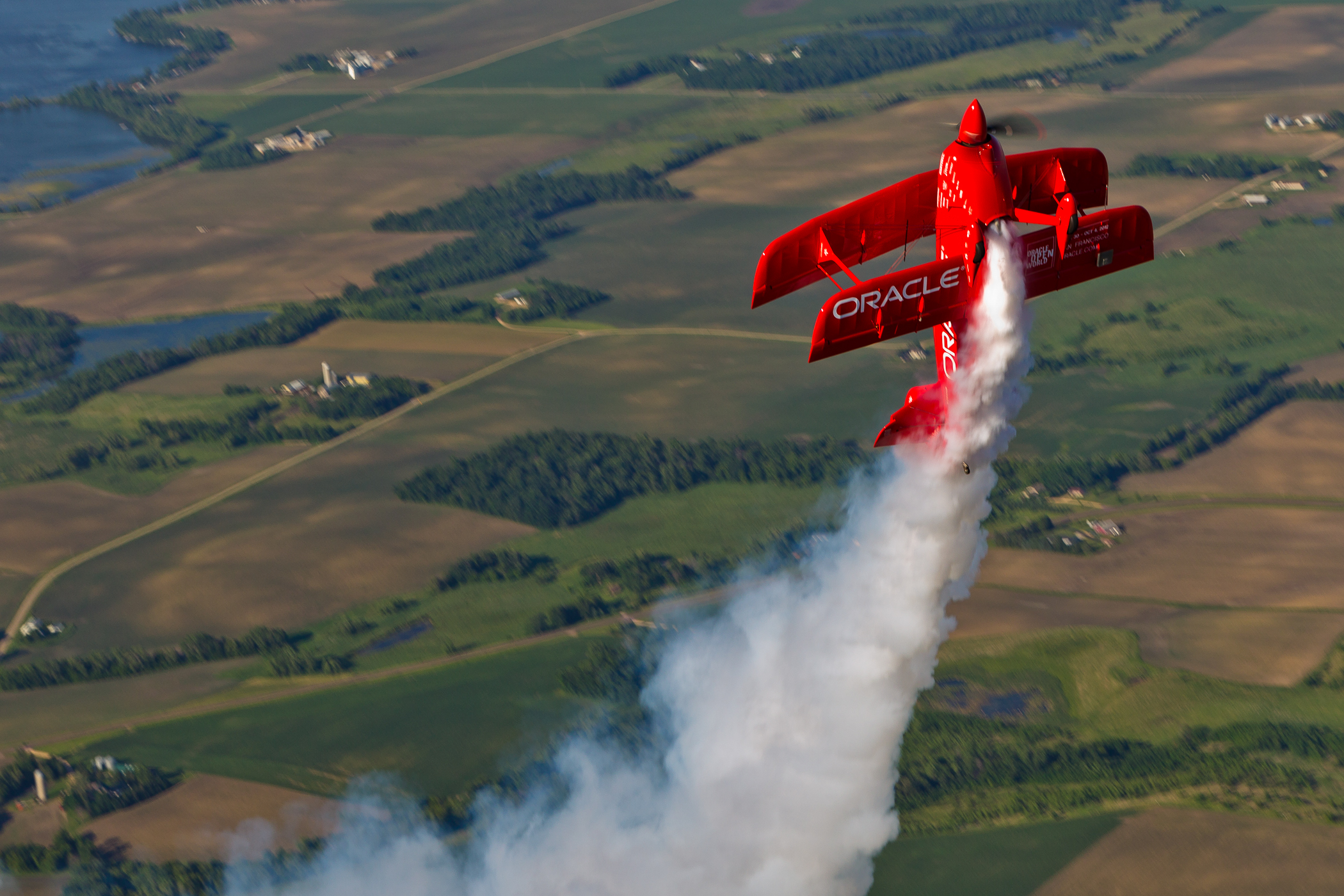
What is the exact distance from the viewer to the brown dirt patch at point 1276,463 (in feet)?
500

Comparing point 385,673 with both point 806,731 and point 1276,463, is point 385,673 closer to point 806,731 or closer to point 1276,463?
point 806,731

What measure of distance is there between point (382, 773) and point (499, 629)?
1983 cm

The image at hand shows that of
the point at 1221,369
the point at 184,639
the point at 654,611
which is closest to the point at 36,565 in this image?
the point at 184,639

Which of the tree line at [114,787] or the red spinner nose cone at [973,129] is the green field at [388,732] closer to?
the tree line at [114,787]

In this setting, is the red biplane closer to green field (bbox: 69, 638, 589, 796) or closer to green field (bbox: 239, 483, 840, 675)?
green field (bbox: 69, 638, 589, 796)

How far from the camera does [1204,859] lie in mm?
108500

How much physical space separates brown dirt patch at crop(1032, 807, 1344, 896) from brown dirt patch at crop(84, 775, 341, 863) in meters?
49.8

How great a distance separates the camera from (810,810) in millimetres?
82438

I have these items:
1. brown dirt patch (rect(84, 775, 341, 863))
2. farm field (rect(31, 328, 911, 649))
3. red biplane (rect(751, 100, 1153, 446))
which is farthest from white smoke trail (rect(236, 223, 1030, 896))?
farm field (rect(31, 328, 911, 649))

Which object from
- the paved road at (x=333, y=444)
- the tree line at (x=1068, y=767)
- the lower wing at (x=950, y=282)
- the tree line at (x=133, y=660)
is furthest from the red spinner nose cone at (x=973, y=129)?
the paved road at (x=333, y=444)

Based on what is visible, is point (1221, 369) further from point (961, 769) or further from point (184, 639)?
point (184, 639)

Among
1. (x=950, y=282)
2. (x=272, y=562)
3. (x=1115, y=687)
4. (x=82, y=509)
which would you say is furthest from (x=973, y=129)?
(x=82, y=509)

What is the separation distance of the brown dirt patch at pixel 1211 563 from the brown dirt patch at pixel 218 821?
193ft

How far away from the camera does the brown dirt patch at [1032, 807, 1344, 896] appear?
10644 cm
